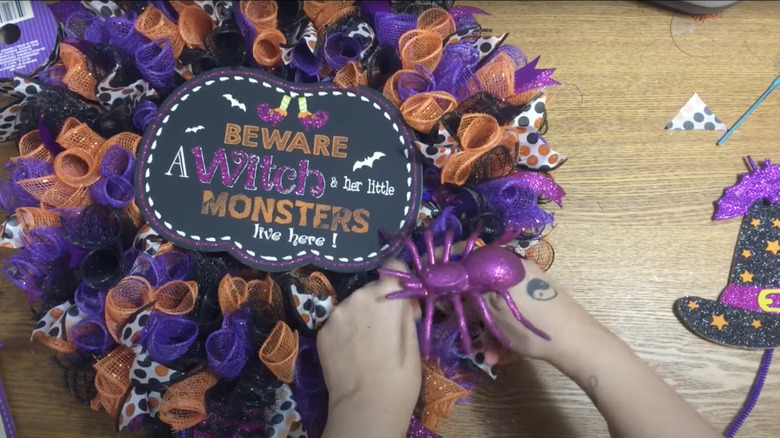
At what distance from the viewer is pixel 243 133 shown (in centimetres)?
73

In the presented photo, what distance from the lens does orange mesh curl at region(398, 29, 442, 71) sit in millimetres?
703

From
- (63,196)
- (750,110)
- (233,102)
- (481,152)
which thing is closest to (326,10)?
(233,102)

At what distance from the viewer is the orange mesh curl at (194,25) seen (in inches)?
29.6

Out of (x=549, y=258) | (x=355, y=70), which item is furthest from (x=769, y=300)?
(x=355, y=70)

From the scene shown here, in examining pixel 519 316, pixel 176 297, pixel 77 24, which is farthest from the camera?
pixel 77 24

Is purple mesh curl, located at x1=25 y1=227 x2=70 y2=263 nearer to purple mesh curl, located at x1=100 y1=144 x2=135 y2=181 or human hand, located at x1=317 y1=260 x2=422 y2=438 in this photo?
purple mesh curl, located at x1=100 y1=144 x2=135 y2=181

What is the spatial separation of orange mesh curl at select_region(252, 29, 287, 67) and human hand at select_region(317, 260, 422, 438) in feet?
1.00

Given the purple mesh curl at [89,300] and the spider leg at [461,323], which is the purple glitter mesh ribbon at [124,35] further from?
the spider leg at [461,323]

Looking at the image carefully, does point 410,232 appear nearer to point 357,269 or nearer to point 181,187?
point 357,269

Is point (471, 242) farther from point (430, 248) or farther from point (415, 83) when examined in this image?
point (415, 83)

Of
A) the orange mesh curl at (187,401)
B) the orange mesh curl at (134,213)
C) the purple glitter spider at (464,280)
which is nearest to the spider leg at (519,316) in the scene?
the purple glitter spider at (464,280)

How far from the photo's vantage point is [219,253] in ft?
2.33

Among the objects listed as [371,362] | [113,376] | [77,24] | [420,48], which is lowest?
[113,376]

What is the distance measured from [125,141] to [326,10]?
0.29 metres
